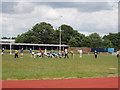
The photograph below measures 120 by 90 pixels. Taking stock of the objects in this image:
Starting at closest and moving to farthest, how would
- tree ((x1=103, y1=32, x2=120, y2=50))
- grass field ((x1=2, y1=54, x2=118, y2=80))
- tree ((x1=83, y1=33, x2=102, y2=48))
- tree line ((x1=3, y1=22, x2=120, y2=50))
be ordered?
1. grass field ((x1=2, y1=54, x2=118, y2=80))
2. tree ((x1=83, y1=33, x2=102, y2=48))
3. tree line ((x1=3, y1=22, x2=120, y2=50))
4. tree ((x1=103, y1=32, x2=120, y2=50))

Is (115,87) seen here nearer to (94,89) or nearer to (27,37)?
(94,89)

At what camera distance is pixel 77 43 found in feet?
320

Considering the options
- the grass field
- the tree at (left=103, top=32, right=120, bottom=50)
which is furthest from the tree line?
the grass field

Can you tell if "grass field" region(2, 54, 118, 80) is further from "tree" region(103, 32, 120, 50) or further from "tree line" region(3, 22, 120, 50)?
"tree" region(103, 32, 120, 50)

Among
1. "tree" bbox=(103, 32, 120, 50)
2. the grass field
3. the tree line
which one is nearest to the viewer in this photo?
the grass field

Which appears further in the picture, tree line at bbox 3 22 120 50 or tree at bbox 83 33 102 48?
tree line at bbox 3 22 120 50

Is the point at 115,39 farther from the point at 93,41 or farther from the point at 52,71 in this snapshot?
the point at 52,71

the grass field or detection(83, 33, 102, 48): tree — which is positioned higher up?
detection(83, 33, 102, 48): tree

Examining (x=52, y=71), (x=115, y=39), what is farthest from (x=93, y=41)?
(x=52, y=71)

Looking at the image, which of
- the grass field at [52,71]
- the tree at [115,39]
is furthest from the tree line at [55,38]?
the grass field at [52,71]

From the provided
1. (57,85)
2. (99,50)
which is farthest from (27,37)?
(57,85)

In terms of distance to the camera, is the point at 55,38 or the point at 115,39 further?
the point at 115,39

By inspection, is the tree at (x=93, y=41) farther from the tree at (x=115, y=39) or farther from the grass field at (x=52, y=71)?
the grass field at (x=52, y=71)

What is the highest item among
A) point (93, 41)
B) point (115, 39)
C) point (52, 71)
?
point (115, 39)
